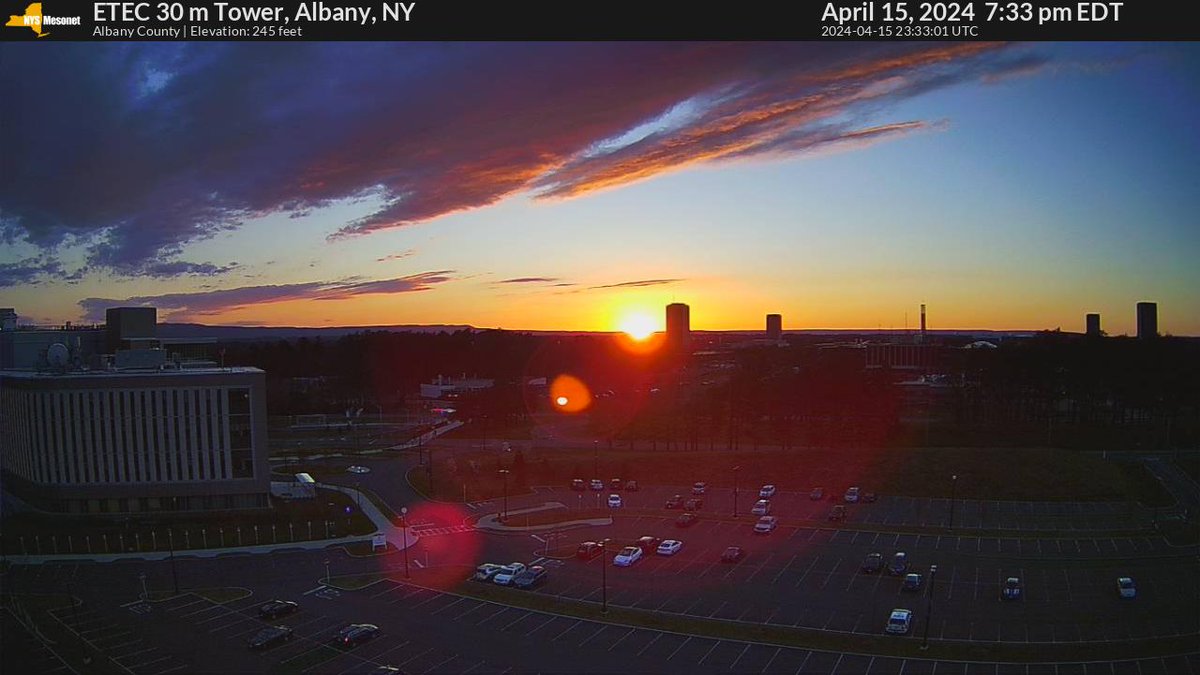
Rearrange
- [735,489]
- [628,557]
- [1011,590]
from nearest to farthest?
1. [1011,590]
2. [628,557]
3. [735,489]

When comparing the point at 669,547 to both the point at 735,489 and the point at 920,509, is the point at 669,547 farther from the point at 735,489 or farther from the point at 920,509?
the point at 920,509

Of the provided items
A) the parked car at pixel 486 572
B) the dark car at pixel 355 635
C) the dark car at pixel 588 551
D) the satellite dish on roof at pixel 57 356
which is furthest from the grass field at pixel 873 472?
the satellite dish on roof at pixel 57 356

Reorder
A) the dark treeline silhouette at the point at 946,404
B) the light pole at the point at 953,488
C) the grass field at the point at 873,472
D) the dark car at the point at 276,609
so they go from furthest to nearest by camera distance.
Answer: the dark treeline silhouette at the point at 946,404 < the grass field at the point at 873,472 < the light pole at the point at 953,488 < the dark car at the point at 276,609

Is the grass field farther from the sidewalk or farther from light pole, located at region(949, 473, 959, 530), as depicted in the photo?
the sidewalk

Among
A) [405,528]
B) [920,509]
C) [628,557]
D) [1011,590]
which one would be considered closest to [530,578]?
[628,557]

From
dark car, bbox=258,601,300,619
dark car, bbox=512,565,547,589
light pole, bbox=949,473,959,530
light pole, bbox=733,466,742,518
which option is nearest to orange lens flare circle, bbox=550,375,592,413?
light pole, bbox=733,466,742,518

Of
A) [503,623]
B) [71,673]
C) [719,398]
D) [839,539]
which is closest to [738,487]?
[839,539]

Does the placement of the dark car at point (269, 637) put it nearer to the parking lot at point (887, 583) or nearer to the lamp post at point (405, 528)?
the lamp post at point (405, 528)
